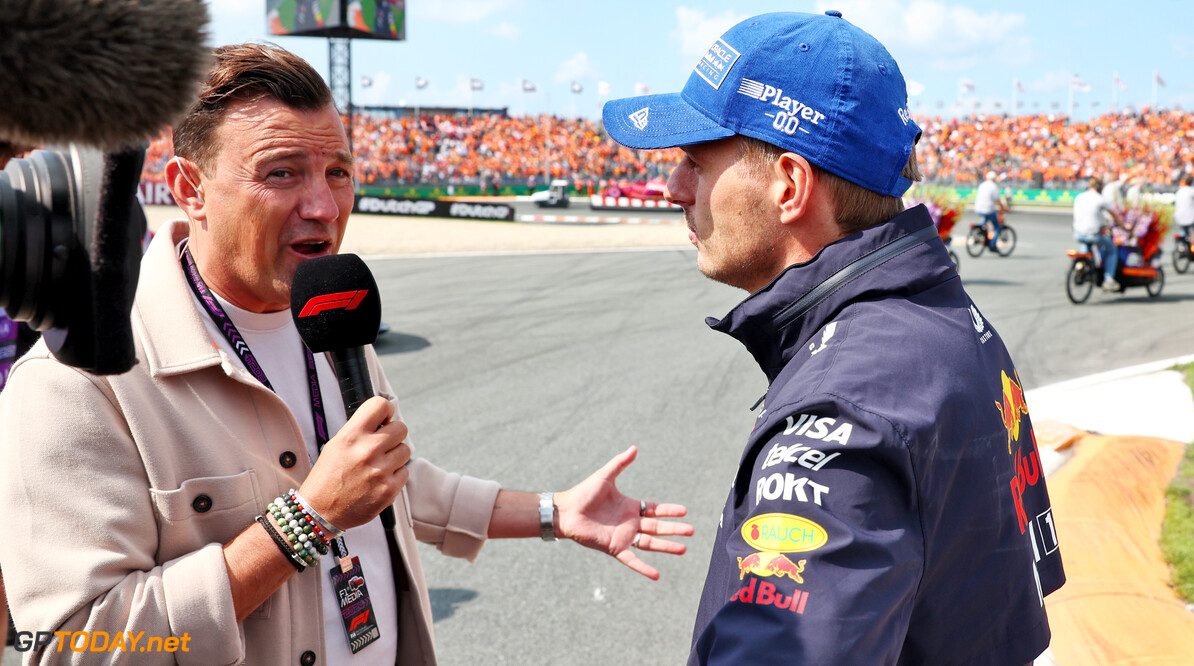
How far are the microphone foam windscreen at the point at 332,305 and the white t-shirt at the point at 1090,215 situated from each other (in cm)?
1412

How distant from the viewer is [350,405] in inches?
67.1

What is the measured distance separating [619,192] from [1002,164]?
27936 mm

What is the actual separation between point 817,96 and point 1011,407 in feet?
2.21

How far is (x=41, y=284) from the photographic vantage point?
0.77 m

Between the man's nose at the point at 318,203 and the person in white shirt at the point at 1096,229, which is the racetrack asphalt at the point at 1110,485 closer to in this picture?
the man's nose at the point at 318,203

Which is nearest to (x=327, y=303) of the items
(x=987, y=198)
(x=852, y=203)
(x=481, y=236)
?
(x=852, y=203)

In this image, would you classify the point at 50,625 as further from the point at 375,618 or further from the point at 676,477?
the point at 676,477

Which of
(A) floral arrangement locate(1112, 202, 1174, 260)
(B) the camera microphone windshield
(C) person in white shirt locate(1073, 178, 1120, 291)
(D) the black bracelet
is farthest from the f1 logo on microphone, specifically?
(A) floral arrangement locate(1112, 202, 1174, 260)

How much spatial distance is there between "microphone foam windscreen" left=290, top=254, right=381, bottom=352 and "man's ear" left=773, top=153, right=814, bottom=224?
0.84m

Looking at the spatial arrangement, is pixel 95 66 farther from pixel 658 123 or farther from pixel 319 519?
pixel 658 123

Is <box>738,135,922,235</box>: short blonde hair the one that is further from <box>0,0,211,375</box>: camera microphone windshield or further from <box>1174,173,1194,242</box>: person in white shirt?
<box>1174,173,1194,242</box>: person in white shirt

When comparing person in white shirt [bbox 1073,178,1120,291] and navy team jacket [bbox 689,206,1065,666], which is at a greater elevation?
navy team jacket [bbox 689,206,1065,666]

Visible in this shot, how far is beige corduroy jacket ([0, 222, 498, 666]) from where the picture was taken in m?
1.53

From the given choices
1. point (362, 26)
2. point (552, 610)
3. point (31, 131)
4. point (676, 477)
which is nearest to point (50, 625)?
point (31, 131)
